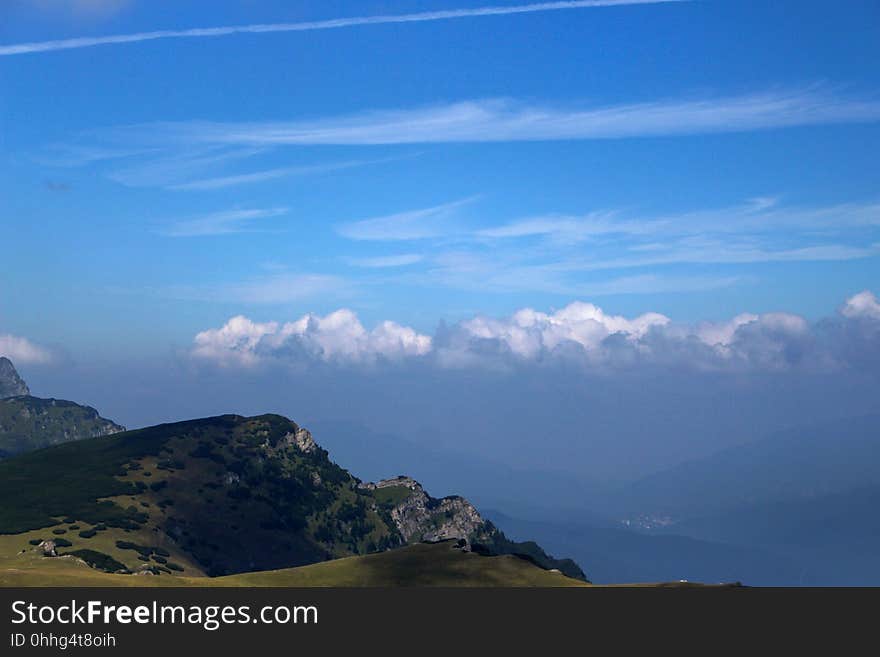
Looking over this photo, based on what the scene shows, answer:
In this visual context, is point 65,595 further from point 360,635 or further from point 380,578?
point 380,578

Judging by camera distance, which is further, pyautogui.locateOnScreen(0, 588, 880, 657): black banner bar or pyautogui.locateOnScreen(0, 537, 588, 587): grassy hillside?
pyautogui.locateOnScreen(0, 537, 588, 587): grassy hillside

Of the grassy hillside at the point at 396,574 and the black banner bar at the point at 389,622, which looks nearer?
the black banner bar at the point at 389,622

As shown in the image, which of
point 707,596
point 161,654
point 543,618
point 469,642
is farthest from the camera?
point 707,596

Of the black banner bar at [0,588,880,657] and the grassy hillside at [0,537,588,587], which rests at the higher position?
the grassy hillside at [0,537,588,587]

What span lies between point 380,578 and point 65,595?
339 ft

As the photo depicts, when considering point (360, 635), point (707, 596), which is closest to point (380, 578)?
point (707, 596)

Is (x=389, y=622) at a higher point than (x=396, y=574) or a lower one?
lower

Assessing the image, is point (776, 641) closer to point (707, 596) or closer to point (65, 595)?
point (707, 596)

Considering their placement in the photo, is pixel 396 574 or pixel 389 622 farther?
pixel 396 574

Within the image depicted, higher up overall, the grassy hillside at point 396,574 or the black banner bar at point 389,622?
the grassy hillside at point 396,574

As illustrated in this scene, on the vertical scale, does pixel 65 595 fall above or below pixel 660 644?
above

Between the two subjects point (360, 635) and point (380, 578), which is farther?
point (380, 578)

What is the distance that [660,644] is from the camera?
3442 inches

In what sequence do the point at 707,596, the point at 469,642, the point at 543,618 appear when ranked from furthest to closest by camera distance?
the point at 707,596 < the point at 543,618 < the point at 469,642
